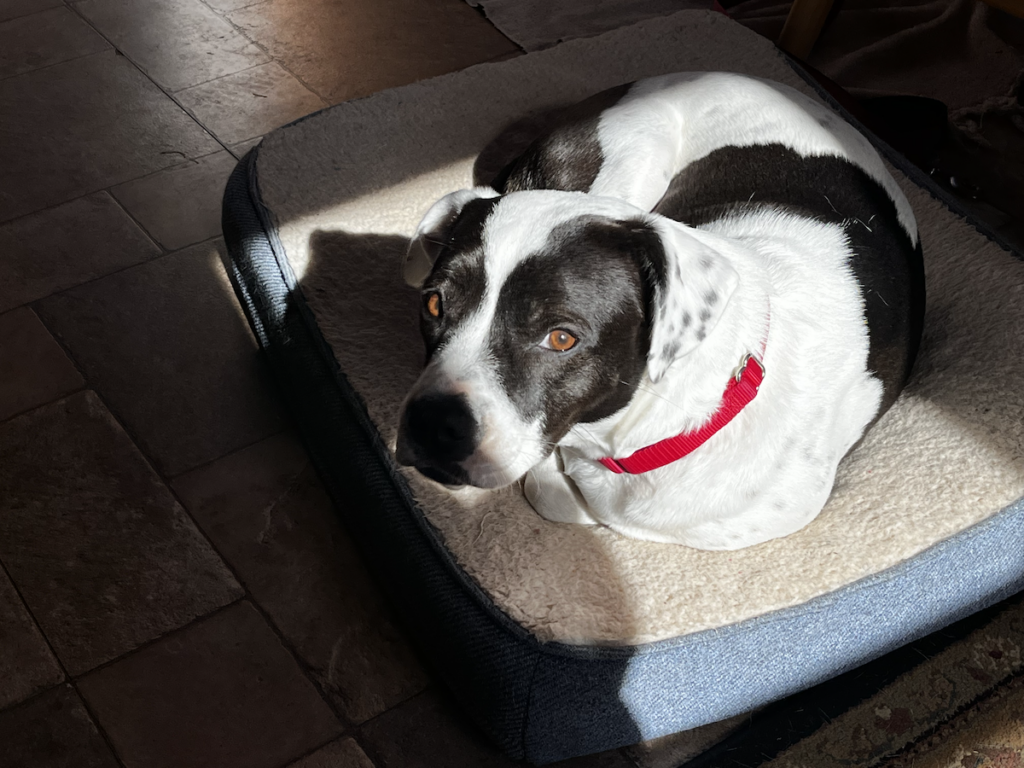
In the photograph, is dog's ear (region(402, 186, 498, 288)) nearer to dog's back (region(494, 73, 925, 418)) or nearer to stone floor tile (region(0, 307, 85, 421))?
dog's back (region(494, 73, 925, 418))

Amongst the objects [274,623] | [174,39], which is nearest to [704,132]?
[274,623]

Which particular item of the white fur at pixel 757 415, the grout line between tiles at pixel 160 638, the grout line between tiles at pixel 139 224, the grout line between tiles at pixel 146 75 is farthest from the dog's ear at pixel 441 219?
the grout line between tiles at pixel 146 75

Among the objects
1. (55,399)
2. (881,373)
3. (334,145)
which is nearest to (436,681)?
(881,373)

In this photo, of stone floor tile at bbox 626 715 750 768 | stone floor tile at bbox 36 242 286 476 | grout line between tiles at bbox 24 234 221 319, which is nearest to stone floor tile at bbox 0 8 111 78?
grout line between tiles at bbox 24 234 221 319

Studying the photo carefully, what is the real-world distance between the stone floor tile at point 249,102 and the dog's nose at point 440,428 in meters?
2.33

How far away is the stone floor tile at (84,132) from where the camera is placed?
11.1 ft

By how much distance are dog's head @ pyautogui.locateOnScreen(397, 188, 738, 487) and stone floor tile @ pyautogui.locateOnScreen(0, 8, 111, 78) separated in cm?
304

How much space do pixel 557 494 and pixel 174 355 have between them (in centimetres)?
131

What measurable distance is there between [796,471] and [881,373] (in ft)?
1.08

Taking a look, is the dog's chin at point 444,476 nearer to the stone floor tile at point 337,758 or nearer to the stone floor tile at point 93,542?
the stone floor tile at point 337,758

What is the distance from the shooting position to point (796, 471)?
6.37 ft

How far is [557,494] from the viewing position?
6.93 feet

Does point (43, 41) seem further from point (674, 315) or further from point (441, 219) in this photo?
point (674, 315)

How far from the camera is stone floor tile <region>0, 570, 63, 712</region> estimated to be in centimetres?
206
